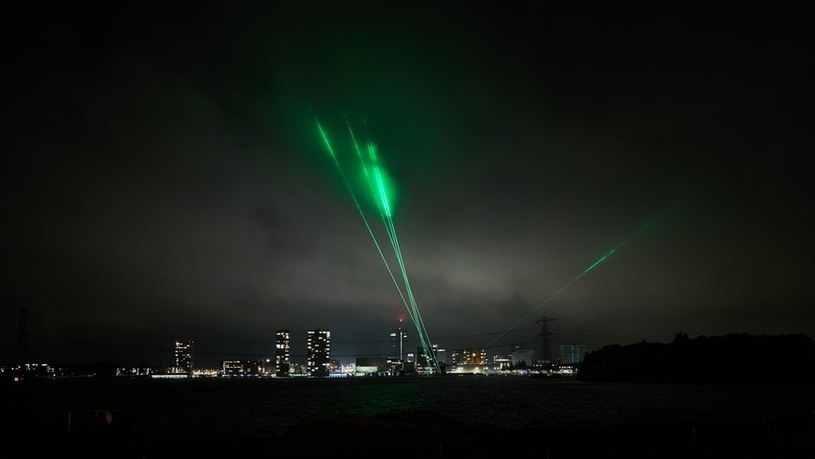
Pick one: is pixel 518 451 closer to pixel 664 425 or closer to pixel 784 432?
pixel 664 425

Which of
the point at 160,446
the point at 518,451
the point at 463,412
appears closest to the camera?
the point at 518,451

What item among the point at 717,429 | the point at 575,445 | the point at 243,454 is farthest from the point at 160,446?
the point at 717,429

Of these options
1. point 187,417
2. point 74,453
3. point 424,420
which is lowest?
point 187,417

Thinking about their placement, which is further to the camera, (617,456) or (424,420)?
(424,420)

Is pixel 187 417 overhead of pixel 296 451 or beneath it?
beneath

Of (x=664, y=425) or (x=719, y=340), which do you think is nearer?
(x=664, y=425)

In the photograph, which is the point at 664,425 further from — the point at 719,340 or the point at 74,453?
the point at 719,340

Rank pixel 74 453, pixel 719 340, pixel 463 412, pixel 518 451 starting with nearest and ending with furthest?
pixel 74 453
pixel 518 451
pixel 463 412
pixel 719 340

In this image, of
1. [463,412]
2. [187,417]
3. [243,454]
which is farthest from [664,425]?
[187,417]

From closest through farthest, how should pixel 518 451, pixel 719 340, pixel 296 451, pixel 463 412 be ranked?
pixel 518 451 < pixel 296 451 < pixel 463 412 < pixel 719 340
